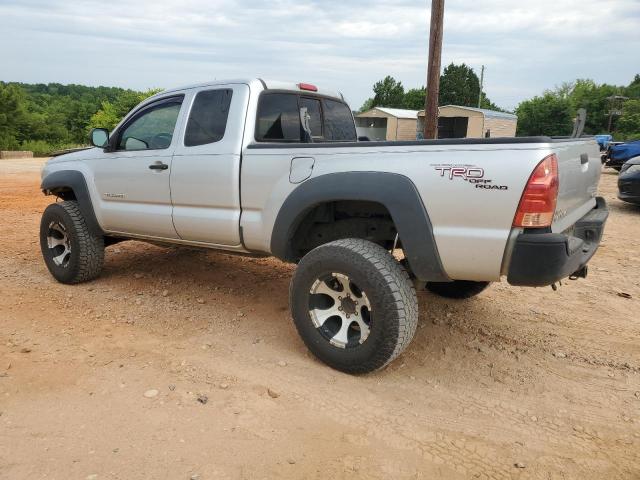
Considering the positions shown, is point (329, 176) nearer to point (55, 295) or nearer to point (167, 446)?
point (167, 446)

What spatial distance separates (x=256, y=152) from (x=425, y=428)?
207cm

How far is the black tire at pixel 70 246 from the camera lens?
190 inches

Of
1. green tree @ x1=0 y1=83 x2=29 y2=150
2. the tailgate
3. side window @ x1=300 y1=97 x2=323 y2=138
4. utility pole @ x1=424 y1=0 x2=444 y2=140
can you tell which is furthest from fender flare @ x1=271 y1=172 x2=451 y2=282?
green tree @ x1=0 y1=83 x2=29 y2=150

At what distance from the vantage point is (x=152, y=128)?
443cm

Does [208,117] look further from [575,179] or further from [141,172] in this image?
[575,179]

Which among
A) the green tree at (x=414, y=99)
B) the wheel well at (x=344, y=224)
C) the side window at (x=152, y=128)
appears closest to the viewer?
the wheel well at (x=344, y=224)

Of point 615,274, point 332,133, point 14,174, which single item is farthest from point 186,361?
point 14,174

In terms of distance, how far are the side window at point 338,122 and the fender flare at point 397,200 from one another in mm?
1488

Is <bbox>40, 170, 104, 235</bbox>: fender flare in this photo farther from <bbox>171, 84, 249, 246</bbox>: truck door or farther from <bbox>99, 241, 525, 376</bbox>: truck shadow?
<bbox>171, 84, 249, 246</bbox>: truck door

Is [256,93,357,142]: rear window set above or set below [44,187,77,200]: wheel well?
above

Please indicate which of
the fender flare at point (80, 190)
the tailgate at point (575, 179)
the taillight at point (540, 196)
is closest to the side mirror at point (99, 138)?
the fender flare at point (80, 190)

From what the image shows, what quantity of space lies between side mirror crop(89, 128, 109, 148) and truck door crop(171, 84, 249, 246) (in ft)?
3.31

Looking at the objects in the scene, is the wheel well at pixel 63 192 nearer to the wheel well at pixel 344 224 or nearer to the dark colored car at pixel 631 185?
the wheel well at pixel 344 224

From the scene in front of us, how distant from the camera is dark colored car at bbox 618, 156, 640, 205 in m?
9.30
